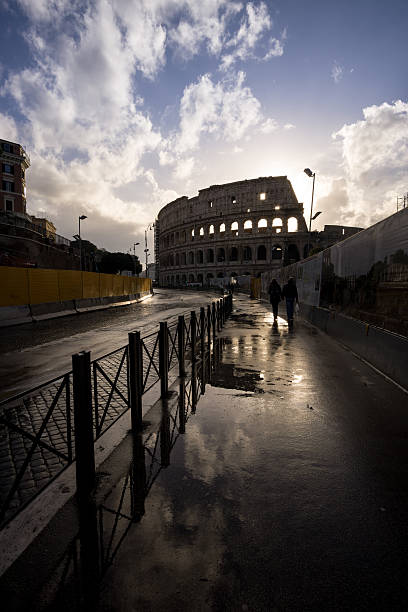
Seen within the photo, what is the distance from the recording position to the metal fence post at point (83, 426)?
8.47 ft

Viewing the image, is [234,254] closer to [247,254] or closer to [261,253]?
[247,254]

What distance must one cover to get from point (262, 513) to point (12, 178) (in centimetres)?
5871

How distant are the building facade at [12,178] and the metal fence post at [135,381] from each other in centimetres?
5329

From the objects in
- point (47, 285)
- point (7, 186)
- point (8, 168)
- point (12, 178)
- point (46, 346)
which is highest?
point (8, 168)

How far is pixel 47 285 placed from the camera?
15211 millimetres

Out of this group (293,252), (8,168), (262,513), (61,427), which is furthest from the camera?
(293,252)

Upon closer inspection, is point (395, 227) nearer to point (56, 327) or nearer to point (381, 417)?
point (381, 417)

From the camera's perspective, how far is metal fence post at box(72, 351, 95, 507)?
2582 millimetres

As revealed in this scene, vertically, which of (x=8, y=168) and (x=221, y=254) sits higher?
(x=8, y=168)

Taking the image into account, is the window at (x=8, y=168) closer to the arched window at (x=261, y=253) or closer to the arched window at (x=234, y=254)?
the arched window at (x=234, y=254)

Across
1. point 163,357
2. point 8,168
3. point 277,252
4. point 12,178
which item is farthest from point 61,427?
point 277,252

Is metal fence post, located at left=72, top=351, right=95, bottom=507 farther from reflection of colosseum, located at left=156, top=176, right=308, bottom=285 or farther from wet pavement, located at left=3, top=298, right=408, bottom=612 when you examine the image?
reflection of colosseum, located at left=156, top=176, right=308, bottom=285

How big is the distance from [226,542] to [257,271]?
6564 cm

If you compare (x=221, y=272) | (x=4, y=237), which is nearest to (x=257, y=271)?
(x=221, y=272)
